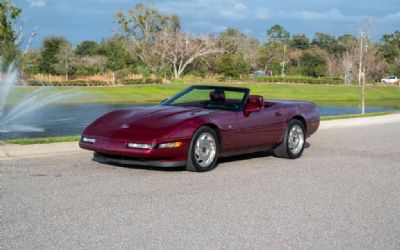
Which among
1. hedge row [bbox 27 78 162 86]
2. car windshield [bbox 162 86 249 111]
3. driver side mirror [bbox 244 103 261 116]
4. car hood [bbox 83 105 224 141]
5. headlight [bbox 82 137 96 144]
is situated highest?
hedge row [bbox 27 78 162 86]

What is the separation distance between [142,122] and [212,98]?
1822 mm

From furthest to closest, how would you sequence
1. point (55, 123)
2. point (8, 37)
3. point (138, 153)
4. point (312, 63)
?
point (312, 63), point (8, 37), point (55, 123), point (138, 153)

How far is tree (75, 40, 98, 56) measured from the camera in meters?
62.2

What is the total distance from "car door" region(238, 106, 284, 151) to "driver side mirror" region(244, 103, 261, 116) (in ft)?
0.16

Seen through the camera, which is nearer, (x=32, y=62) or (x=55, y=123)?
(x=55, y=123)

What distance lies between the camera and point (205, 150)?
8.88 m

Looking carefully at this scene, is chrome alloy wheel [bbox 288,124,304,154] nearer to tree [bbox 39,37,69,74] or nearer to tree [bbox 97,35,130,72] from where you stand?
tree [bbox 39,37,69,74]

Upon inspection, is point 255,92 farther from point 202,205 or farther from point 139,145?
point 202,205

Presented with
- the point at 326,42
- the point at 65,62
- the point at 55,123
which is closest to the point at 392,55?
the point at 326,42

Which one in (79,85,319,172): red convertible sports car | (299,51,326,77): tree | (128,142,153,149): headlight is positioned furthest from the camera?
(299,51,326,77): tree

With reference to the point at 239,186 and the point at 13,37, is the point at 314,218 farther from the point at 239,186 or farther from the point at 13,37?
the point at 13,37

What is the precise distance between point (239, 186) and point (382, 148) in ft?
18.2

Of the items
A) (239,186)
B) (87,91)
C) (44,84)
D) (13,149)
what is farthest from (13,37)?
(239,186)

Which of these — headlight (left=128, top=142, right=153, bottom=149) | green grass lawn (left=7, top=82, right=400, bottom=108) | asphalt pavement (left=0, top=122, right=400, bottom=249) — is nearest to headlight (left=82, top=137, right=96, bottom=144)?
asphalt pavement (left=0, top=122, right=400, bottom=249)
